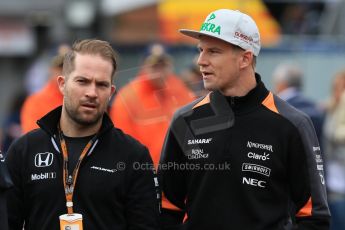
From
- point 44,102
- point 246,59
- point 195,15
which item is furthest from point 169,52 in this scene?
point 246,59

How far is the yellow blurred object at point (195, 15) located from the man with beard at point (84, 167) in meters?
9.54

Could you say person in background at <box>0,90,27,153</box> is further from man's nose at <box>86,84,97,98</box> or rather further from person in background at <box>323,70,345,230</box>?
man's nose at <box>86,84,97,98</box>

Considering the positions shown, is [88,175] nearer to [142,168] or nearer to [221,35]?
[142,168]

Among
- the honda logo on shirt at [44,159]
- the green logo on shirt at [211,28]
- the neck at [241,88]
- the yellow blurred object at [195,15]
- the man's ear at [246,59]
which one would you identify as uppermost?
the yellow blurred object at [195,15]

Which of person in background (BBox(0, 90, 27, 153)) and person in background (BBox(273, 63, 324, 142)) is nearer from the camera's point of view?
person in background (BBox(273, 63, 324, 142))

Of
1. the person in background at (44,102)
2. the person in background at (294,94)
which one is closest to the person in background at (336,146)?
the person in background at (294,94)

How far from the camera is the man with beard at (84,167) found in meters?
4.96

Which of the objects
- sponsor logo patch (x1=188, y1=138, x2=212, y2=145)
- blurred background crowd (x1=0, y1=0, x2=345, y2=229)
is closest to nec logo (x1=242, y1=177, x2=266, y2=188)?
sponsor logo patch (x1=188, y1=138, x2=212, y2=145)

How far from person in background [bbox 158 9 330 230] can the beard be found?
25.0 inches

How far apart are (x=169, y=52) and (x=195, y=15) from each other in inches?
61.4

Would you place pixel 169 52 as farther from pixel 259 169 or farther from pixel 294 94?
pixel 259 169

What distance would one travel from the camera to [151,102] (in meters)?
8.99

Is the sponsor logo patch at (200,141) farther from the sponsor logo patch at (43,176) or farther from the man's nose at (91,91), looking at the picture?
the sponsor logo patch at (43,176)

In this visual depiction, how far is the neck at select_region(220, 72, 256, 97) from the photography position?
5332 millimetres
